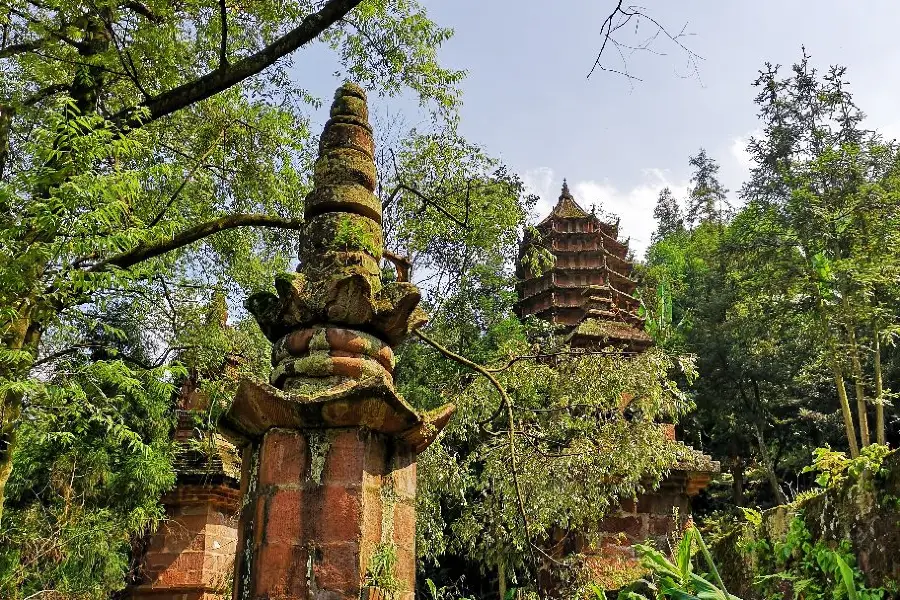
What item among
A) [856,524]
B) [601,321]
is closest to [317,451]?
[856,524]

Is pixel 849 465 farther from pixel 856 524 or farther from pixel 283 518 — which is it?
pixel 283 518

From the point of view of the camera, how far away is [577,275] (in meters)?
19.8

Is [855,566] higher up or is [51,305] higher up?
[51,305]

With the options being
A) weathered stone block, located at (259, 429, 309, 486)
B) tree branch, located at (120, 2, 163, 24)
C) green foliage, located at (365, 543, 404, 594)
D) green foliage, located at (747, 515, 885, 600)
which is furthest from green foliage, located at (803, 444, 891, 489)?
tree branch, located at (120, 2, 163, 24)

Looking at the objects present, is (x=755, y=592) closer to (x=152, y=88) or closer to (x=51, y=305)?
(x=51, y=305)

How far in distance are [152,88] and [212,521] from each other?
20.1 feet

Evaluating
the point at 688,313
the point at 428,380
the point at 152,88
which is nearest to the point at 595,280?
the point at 428,380

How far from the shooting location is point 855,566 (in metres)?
4.34

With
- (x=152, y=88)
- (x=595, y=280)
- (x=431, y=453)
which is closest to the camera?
(x=152, y=88)

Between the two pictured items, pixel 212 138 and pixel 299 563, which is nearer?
pixel 299 563

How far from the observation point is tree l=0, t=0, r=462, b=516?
17.1 ft

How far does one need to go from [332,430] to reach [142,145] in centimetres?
466

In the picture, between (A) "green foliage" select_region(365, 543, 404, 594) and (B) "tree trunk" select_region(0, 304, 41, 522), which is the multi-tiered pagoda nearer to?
(B) "tree trunk" select_region(0, 304, 41, 522)

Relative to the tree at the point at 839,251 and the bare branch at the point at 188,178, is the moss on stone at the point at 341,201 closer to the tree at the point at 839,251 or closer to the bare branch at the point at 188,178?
the bare branch at the point at 188,178
